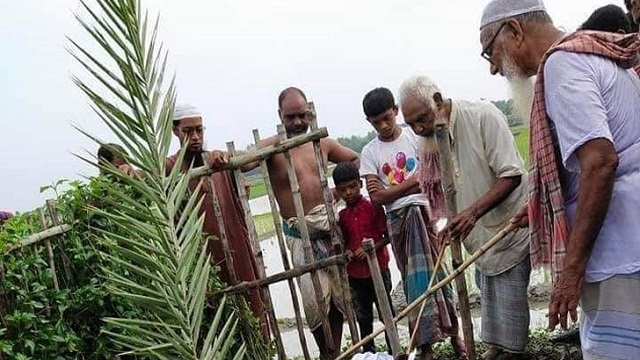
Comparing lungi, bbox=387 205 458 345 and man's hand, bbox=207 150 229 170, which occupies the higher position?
man's hand, bbox=207 150 229 170

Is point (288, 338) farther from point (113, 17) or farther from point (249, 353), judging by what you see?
point (113, 17)

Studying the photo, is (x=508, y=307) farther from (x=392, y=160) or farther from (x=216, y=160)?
(x=216, y=160)

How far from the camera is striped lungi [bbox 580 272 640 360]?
181cm

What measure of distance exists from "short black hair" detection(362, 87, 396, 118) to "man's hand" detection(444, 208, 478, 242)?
Answer: 103cm

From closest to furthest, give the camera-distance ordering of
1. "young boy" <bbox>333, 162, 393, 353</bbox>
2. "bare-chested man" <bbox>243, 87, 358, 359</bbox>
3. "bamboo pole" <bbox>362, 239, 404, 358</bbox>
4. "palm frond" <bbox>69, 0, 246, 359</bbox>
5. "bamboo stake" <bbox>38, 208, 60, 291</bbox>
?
"palm frond" <bbox>69, 0, 246, 359</bbox> → "bamboo pole" <bbox>362, 239, 404, 358</bbox> → "bamboo stake" <bbox>38, 208, 60, 291</bbox> → "bare-chested man" <bbox>243, 87, 358, 359</bbox> → "young boy" <bbox>333, 162, 393, 353</bbox>

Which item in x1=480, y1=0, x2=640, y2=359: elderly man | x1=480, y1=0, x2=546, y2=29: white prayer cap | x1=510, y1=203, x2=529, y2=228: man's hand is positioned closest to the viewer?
x1=480, y1=0, x2=640, y2=359: elderly man

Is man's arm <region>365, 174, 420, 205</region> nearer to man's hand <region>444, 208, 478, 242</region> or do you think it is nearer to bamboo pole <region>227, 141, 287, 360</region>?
man's hand <region>444, 208, 478, 242</region>

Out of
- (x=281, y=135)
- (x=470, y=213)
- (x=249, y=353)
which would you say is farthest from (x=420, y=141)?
(x=249, y=353)

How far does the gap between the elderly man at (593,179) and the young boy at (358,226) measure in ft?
7.00

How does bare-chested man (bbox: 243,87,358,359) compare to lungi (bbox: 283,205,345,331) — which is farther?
bare-chested man (bbox: 243,87,358,359)

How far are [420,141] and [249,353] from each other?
5.10ft

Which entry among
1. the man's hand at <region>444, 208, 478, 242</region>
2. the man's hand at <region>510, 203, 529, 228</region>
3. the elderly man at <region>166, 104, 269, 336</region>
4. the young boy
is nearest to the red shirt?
the young boy

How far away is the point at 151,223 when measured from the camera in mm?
1211

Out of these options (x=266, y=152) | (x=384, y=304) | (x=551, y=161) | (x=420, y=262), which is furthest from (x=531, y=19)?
(x=420, y=262)
